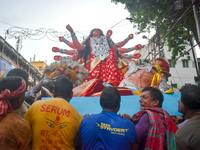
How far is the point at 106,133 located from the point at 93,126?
14 cm

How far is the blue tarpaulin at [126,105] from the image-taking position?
312 cm

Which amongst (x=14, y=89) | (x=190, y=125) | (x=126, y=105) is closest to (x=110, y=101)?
(x=190, y=125)

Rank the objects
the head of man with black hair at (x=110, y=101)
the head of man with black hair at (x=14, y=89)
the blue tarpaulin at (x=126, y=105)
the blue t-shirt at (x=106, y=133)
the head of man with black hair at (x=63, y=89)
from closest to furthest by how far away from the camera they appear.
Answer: the head of man with black hair at (x=14, y=89) → the blue t-shirt at (x=106, y=133) → the head of man with black hair at (x=110, y=101) → the head of man with black hair at (x=63, y=89) → the blue tarpaulin at (x=126, y=105)

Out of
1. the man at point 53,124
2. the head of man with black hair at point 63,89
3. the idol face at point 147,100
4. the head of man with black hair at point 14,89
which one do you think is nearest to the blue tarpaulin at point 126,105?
the idol face at point 147,100

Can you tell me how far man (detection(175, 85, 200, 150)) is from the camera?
1554mm

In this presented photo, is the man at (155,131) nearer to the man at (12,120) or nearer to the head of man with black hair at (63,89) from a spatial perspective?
the head of man with black hair at (63,89)

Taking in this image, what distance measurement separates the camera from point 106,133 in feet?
5.34

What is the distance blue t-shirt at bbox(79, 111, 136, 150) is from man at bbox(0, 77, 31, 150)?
1.72 ft

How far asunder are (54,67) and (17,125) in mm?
3900

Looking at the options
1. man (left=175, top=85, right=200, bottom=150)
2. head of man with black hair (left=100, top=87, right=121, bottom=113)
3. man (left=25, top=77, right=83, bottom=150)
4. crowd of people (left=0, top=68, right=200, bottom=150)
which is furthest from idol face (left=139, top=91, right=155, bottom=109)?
man (left=25, top=77, right=83, bottom=150)

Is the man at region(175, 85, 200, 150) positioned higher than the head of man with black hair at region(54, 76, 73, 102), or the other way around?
the head of man with black hair at region(54, 76, 73, 102)

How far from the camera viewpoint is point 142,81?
4.57 meters

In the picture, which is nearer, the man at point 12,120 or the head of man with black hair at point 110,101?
the man at point 12,120

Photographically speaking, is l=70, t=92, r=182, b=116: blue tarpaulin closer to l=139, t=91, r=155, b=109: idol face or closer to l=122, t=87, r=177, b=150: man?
l=139, t=91, r=155, b=109: idol face
